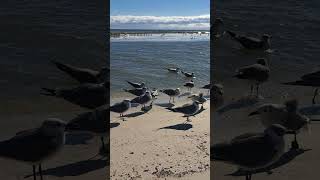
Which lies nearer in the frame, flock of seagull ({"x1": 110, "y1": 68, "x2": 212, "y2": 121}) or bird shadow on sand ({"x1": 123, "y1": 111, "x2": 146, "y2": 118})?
flock of seagull ({"x1": 110, "y1": 68, "x2": 212, "y2": 121})

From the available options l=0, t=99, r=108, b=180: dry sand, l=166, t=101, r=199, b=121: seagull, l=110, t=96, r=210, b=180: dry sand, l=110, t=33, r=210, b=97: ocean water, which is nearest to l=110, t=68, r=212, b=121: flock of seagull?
l=166, t=101, r=199, b=121: seagull

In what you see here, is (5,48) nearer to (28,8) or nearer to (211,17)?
(28,8)

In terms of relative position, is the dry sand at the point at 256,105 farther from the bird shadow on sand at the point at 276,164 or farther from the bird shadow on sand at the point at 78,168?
the bird shadow on sand at the point at 78,168

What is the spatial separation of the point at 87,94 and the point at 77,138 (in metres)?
0.43

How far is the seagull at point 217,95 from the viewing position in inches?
184

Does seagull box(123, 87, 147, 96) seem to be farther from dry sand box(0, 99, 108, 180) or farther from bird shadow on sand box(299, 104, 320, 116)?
bird shadow on sand box(299, 104, 320, 116)

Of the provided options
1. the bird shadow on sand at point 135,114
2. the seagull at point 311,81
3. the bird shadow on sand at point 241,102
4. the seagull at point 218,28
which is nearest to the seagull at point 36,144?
the bird shadow on sand at point 241,102

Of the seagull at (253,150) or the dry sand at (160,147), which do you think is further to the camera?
the dry sand at (160,147)

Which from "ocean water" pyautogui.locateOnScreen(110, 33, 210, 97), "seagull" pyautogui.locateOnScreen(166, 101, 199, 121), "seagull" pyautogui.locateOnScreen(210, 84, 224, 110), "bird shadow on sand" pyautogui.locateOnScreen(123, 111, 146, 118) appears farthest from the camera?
"ocean water" pyautogui.locateOnScreen(110, 33, 210, 97)

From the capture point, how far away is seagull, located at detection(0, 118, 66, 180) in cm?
416

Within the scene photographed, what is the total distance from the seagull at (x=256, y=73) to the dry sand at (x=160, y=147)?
1.16 metres

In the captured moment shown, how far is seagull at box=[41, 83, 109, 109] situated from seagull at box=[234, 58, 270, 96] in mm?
1292

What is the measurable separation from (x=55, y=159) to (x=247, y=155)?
5.55 feet

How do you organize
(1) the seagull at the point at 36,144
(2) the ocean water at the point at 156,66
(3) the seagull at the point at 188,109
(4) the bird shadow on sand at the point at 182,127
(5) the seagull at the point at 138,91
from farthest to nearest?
1. (2) the ocean water at the point at 156,66
2. (5) the seagull at the point at 138,91
3. (3) the seagull at the point at 188,109
4. (4) the bird shadow on sand at the point at 182,127
5. (1) the seagull at the point at 36,144
